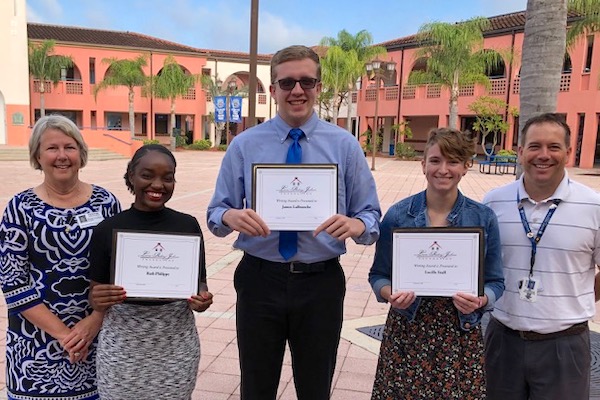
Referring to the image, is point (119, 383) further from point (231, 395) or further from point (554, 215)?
point (554, 215)

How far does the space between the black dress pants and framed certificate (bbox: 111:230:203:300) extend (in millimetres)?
432

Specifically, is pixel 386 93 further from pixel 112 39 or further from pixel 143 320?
pixel 143 320

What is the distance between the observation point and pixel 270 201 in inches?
95.3

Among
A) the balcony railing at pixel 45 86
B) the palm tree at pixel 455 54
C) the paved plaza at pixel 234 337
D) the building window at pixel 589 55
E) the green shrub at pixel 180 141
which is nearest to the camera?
the paved plaza at pixel 234 337

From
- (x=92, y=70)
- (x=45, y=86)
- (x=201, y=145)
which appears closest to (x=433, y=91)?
(x=201, y=145)

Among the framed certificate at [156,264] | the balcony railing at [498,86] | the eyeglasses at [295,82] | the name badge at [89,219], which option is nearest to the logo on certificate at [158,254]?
the framed certificate at [156,264]

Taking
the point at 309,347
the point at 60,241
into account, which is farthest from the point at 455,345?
the point at 60,241

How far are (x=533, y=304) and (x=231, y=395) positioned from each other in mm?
Answer: 2264

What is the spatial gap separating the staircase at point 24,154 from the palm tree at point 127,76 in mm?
6920

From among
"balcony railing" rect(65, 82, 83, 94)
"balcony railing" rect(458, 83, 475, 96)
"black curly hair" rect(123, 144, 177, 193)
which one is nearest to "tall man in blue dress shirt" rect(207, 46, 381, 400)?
"black curly hair" rect(123, 144, 177, 193)

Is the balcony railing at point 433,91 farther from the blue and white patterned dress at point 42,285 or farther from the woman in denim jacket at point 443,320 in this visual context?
the blue and white patterned dress at point 42,285

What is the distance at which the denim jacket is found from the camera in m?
2.36

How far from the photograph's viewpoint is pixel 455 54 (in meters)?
28.2

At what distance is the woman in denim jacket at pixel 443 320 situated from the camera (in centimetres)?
235
